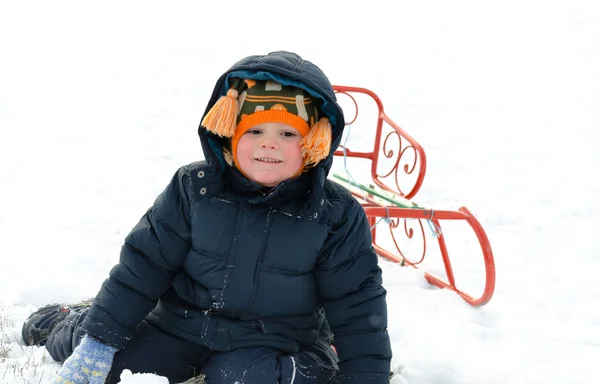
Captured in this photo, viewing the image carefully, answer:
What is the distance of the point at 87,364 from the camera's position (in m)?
2.24

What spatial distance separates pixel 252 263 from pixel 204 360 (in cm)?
47

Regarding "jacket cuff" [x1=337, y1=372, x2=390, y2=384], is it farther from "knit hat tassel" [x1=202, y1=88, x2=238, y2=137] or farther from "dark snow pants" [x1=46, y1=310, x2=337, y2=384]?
"knit hat tassel" [x1=202, y1=88, x2=238, y2=137]

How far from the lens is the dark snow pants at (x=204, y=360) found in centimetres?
226

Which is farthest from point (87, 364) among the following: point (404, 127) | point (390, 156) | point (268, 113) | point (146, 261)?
point (404, 127)

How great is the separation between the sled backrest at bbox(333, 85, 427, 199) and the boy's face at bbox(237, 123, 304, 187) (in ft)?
5.34

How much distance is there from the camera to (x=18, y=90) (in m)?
7.25

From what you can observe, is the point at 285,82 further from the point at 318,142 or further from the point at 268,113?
the point at 318,142

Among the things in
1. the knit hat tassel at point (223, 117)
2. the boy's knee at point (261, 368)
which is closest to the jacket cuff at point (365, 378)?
the boy's knee at point (261, 368)

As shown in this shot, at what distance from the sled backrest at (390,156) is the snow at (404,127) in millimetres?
283

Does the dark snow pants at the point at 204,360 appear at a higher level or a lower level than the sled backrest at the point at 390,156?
lower

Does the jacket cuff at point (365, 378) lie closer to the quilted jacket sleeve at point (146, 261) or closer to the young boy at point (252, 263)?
the young boy at point (252, 263)

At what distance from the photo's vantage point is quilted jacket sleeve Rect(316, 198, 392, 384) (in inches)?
89.7

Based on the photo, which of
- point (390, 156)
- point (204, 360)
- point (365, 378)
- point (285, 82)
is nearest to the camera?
point (285, 82)

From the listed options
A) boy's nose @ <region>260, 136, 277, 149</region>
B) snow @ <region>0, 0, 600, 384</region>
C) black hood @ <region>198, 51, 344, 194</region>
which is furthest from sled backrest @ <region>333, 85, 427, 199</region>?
boy's nose @ <region>260, 136, 277, 149</region>
